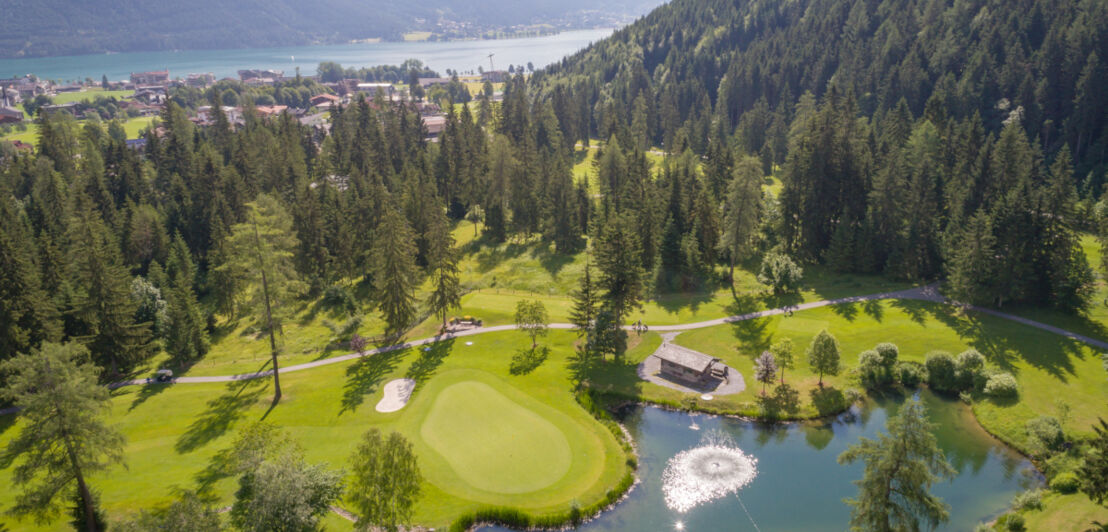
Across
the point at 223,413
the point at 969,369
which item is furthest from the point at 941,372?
the point at 223,413

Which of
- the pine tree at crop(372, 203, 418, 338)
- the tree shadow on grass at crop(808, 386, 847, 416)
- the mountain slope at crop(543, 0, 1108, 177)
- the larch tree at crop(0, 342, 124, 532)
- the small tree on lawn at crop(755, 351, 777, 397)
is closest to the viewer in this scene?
the larch tree at crop(0, 342, 124, 532)

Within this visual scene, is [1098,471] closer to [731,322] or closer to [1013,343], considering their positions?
[1013,343]

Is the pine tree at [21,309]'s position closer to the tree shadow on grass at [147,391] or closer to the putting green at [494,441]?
the tree shadow on grass at [147,391]

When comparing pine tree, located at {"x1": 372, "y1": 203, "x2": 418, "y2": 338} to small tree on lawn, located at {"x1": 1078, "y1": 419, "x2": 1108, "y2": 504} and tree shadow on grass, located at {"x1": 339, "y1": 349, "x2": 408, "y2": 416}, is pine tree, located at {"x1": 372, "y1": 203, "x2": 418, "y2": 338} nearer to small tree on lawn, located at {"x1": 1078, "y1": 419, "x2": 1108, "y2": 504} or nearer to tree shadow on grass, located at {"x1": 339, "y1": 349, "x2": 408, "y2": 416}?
tree shadow on grass, located at {"x1": 339, "y1": 349, "x2": 408, "y2": 416}

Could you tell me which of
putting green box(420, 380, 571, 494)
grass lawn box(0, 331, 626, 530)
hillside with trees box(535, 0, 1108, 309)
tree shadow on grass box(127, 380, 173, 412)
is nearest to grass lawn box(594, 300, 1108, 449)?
Answer: hillside with trees box(535, 0, 1108, 309)

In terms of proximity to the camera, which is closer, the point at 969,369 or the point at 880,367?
the point at 969,369

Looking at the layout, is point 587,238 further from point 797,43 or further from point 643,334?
point 797,43
